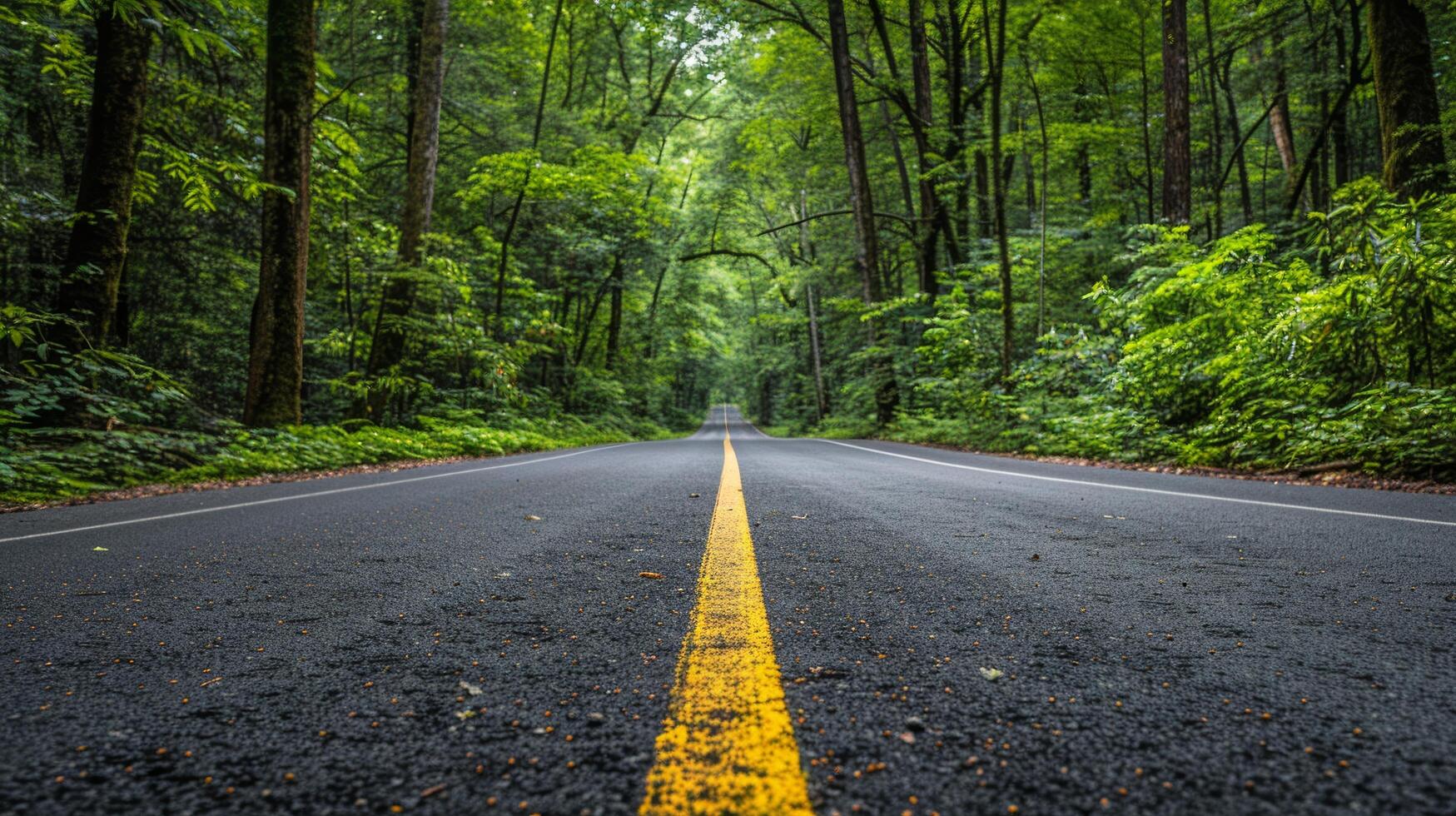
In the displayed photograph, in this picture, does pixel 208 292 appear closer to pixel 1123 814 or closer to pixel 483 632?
pixel 483 632

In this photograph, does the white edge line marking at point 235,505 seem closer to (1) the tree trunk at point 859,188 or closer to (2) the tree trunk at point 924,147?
(1) the tree trunk at point 859,188

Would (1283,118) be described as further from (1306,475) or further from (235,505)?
(235,505)

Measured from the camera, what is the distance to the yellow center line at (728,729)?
955 millimetres

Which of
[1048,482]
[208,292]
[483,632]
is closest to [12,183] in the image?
[208,292]

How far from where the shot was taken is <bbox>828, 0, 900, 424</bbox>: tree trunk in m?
17.3

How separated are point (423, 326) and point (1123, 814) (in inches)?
533

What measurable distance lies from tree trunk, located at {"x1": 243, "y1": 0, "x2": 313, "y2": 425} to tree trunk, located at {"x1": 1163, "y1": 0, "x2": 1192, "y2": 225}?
564 inches

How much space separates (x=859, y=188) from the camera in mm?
17984

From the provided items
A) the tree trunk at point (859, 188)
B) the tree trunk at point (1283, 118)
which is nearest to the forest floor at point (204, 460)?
the tree trunk at point (859, 188)

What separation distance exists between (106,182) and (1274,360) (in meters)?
14.3

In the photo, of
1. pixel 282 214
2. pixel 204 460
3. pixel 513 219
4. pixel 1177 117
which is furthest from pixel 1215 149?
pixel 204 460

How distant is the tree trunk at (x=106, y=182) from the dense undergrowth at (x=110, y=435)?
39 cm

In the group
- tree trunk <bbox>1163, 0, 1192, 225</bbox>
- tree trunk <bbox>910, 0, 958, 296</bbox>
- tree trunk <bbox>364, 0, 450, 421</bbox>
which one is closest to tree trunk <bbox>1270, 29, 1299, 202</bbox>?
tree trunk <bbox>1163, 0, 1192, 225</bbox>

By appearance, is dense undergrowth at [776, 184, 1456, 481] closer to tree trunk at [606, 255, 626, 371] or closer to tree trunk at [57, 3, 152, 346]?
tree trunk at [57, 3, 152, 346]
